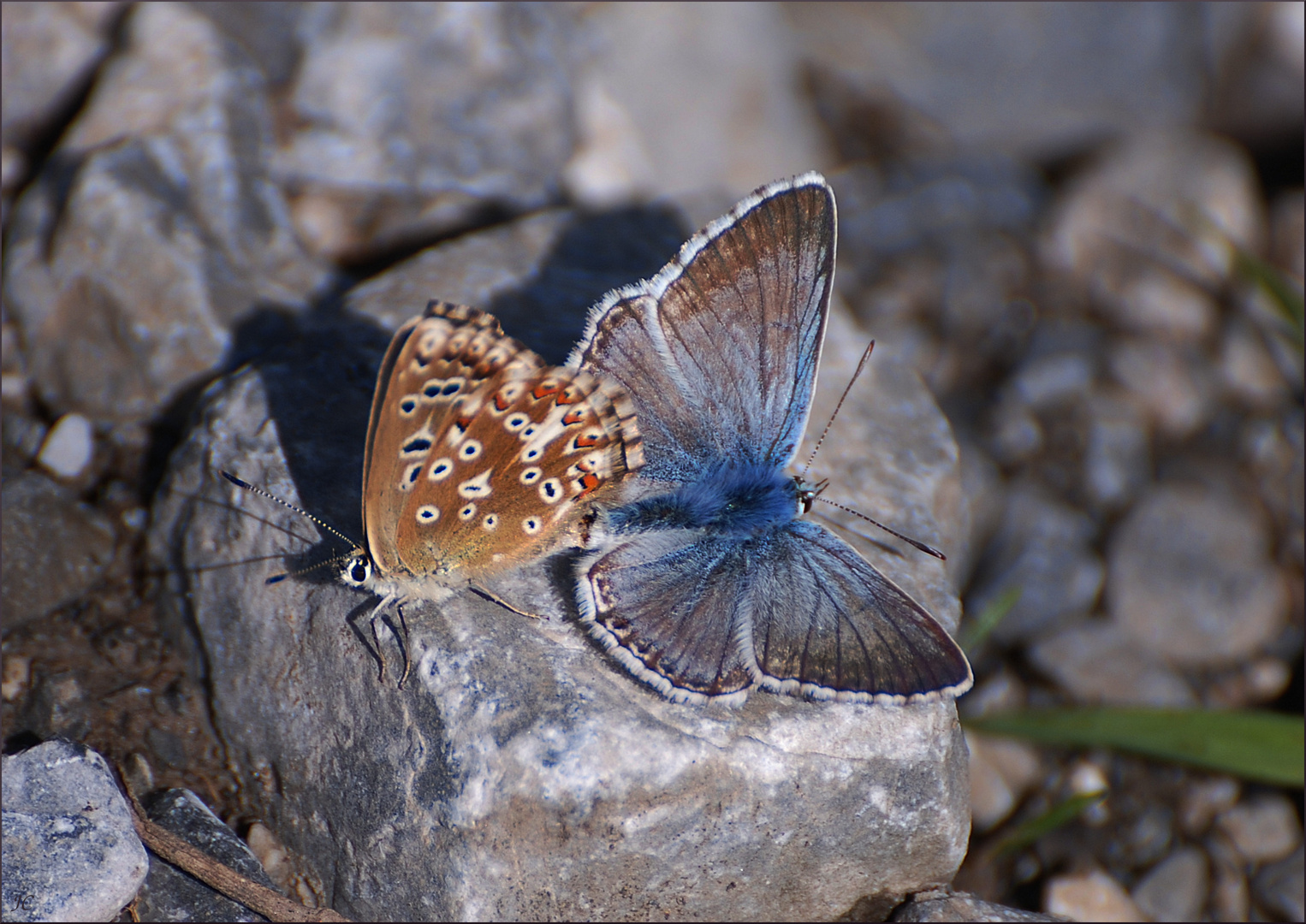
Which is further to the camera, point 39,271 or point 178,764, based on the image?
point 39,271

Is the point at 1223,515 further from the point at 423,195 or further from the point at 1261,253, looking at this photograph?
the point at 423,195

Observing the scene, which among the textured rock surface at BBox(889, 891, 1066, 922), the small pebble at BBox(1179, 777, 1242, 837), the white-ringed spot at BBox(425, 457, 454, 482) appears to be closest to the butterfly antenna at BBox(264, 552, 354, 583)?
the white-ringed spot at BBox(425, 457, 454, 482)

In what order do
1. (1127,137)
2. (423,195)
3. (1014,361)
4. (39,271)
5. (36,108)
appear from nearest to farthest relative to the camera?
(39,271), (36,108), (423,195), (1014,361), (1127,137)

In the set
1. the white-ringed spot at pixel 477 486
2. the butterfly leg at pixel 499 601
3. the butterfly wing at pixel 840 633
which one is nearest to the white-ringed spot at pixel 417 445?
the white-ringed spot at pixel 477 486

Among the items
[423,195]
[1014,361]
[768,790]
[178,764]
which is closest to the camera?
[768,790]

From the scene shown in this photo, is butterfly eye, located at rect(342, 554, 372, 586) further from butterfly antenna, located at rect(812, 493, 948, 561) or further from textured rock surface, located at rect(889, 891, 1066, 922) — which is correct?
textured rock surface, located at rect(889, 891, 1066, 922)

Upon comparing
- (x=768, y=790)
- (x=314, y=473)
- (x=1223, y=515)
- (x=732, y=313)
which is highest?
(x=732, y=313)

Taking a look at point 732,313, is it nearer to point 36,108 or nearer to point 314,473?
point 314,473

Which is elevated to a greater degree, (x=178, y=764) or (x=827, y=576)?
(x=827, y=576)

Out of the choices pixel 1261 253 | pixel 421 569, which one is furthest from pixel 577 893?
pixel 1261 253
